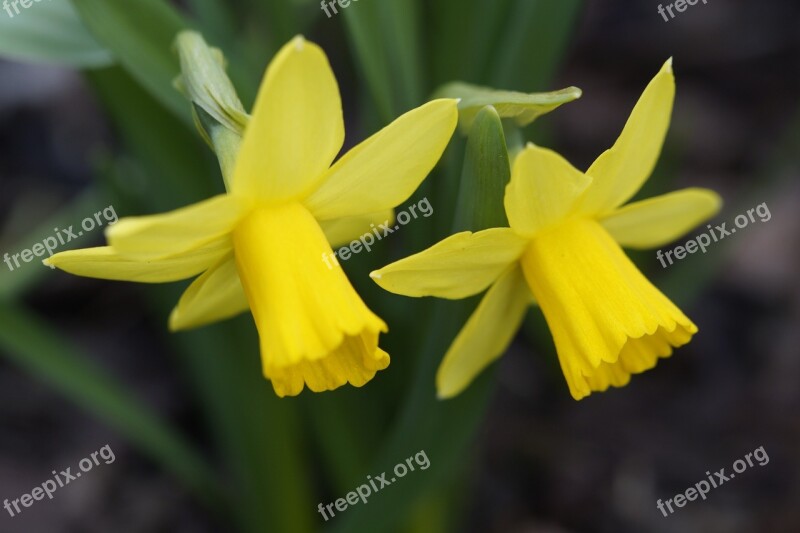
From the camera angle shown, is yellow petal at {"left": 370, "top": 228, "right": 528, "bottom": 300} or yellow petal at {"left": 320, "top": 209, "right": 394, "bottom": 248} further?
yellow petal at {"left": 320, "top": 209, "right": 394, "bottom": 248}

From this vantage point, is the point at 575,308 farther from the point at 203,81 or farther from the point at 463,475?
the point at 463,475

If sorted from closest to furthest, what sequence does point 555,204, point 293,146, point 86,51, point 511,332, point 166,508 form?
point 293,146 → point 555,204 → point 511,332 → point 86,51 → point 166,508

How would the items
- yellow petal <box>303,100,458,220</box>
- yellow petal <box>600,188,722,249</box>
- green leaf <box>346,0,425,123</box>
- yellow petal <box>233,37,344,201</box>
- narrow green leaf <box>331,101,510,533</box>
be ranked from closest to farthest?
yellow petal <box>233,37,344,201</box>
yellow petal <box>303,100,458,220</box>
narrow green leaf <box>331,101,510,533</box>
yellow petal <box>600,188,722,249</box>
green leaf <box>346,0,425,123</box>

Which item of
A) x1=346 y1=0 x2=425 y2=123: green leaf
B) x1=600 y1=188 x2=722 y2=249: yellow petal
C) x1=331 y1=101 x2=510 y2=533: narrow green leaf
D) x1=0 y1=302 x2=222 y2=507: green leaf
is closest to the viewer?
x1=331 y1=101 x2=510 y2=533: narrow green leaf

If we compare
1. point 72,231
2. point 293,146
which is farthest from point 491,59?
point 72,231

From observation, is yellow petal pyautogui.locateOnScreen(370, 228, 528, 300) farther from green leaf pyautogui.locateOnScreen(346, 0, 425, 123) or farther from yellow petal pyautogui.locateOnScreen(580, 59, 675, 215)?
green leaf pyautogui.locateOnScreen(346, 0, 425, 123)

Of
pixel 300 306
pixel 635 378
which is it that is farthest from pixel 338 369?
pixel 635 378

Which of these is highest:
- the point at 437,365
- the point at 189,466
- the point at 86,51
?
the point at 86,51

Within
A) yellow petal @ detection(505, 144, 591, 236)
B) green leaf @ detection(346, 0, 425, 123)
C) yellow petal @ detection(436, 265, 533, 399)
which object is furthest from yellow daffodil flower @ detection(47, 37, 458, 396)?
green leaf @ detection(346, 0, 425, 123)
